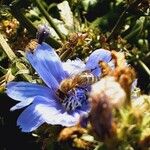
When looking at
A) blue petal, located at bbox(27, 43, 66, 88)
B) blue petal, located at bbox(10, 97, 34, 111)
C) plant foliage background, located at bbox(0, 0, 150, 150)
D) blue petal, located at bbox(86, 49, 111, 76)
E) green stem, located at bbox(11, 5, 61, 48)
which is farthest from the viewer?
green stem, located at bbox(11, 5, 61, 48)

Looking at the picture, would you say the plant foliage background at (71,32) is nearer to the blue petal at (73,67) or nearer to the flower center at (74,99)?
the blue petal at (73,67)

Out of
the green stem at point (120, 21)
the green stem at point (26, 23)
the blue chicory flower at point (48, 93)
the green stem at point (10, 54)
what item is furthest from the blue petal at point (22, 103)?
the green stem at point (120, 21)

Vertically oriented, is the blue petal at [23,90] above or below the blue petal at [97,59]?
above

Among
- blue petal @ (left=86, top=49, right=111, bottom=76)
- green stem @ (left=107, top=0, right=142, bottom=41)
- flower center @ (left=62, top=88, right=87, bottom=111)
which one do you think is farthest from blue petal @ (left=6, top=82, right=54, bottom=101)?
green stem @ (left=107, top=0, right=142, bottom=41)

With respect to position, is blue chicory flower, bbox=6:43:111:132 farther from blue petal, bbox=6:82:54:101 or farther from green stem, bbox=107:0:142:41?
green stem, bbox=107:0:142:41

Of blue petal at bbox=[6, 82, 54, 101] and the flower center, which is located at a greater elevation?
blue petal at bbox=[6, 82, 54, 101]

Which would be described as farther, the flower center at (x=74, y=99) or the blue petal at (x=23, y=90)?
the flower center at (x=74, y=99)

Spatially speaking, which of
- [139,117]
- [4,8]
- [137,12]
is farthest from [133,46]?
[139,117]

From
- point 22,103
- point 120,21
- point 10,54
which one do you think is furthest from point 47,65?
point 120,21

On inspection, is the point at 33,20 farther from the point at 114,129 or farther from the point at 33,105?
the point at 114,129
